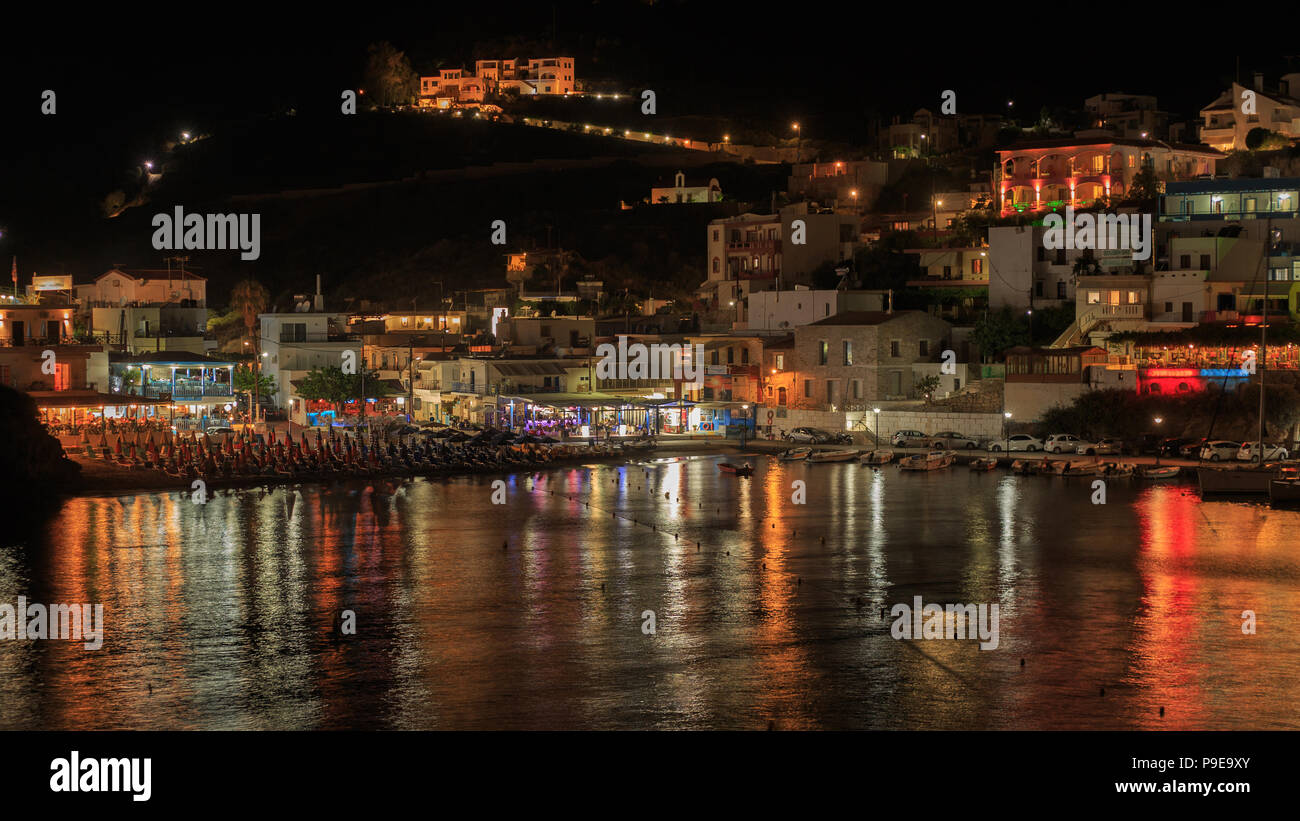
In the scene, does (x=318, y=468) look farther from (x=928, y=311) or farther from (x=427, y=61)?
(x=427, y=61)

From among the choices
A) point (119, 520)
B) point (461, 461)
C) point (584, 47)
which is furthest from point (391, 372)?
point (584, 47)

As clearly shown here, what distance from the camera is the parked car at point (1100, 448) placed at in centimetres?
4369

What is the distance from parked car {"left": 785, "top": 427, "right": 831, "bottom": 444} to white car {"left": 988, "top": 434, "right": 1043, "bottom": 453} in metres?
5.70

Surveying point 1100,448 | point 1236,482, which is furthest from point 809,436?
point 1236,482

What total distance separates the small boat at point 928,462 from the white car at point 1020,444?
199cm

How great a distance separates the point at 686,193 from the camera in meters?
86.8

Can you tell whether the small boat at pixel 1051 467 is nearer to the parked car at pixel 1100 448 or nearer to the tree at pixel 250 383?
the parked car at pixel 1100 448

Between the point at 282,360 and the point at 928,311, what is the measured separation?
26804 millimetres

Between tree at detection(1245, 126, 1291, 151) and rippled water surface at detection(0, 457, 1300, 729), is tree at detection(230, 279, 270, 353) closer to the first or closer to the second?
rippled water surface at detection(0, 457, 1300, 729)

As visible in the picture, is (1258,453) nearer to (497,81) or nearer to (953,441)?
(953,441)

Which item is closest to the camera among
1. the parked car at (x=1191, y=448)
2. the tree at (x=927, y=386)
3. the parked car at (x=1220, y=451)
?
the parked car at (x=1220, y=451)

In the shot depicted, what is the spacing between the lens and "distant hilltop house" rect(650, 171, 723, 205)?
85.5 meters

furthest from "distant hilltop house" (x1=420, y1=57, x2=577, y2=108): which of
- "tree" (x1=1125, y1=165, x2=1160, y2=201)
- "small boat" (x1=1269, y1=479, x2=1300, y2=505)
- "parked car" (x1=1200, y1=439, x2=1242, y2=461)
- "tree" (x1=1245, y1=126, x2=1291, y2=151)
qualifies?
"small boat" (x1=1269, y1=479, x2=1300, y2=505)

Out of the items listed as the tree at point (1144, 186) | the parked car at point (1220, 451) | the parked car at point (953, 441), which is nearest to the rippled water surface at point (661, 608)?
the parked car at point (1220, 451)
